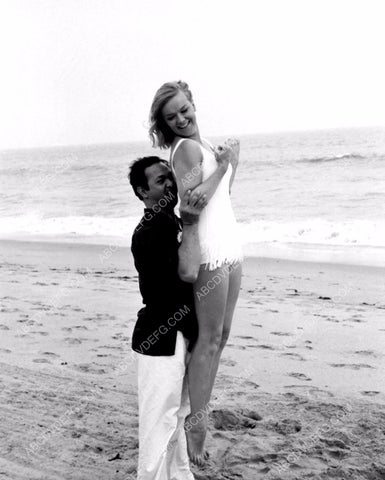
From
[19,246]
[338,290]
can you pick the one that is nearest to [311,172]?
[19,246]

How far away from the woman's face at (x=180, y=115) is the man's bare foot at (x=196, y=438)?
1.35m

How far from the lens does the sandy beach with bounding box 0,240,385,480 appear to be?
3088 millimetres

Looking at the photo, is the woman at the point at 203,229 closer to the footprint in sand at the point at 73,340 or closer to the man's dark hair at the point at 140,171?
the man's dark hair at the point at 140,171

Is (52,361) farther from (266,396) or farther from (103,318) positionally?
(266,396)

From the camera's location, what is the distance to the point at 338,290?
293 inches

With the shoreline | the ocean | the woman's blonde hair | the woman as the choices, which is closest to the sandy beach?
the woman

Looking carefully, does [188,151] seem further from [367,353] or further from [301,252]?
[301,252]

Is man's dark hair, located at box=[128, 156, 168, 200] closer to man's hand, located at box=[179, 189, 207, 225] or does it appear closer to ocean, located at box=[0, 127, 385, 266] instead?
man's hand, located at box=[179, 189, 207, 225]

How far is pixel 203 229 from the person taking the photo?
105 inches

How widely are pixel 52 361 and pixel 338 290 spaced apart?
4111 millimetres

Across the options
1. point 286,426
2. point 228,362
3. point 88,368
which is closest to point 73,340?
point 88,368

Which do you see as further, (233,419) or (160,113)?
(233,419)

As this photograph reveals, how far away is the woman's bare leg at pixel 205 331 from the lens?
8.69ft

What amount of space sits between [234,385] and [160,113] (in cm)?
228
